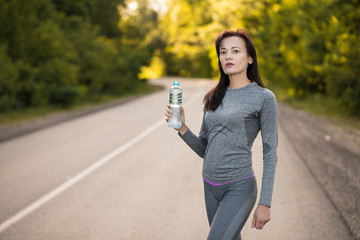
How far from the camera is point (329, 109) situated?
15.2 metres

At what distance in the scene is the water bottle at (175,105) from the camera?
110 inches

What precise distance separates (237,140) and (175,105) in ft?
1.92

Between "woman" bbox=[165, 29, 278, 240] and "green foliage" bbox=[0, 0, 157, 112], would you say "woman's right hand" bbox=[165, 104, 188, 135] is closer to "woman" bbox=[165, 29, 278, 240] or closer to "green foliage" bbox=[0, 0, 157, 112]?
"woman" bbox=[165, 29, 278, 240]

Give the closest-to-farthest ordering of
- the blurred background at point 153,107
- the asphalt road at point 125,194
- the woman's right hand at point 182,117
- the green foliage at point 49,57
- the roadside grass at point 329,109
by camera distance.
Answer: the woman's right hand at point 182,117
the asphalt road at point 125,194
the blurred background at point 153,107
the roadside grass at point 329,109
the green foliage at point 49,57

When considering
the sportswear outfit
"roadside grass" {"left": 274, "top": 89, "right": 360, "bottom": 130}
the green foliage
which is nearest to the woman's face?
the sportswear outfit

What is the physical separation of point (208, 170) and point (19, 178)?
5.26 meters

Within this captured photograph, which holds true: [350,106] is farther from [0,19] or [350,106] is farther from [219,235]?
[0,19]

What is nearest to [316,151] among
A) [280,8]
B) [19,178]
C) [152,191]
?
[152,191]

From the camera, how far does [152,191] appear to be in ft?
19.5

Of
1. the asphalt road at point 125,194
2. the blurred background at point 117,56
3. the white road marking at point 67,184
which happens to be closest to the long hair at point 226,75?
the asphalt road at point 125,194

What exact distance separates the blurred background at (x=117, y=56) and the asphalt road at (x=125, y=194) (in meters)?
4.78

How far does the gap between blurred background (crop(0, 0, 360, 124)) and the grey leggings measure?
34.0 ft

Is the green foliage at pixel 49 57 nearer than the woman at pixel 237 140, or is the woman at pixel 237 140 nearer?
the woman at pixel 237 140

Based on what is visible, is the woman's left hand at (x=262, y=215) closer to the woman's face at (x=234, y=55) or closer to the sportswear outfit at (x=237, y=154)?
the sportswear outfit at (x=237, y=154)
